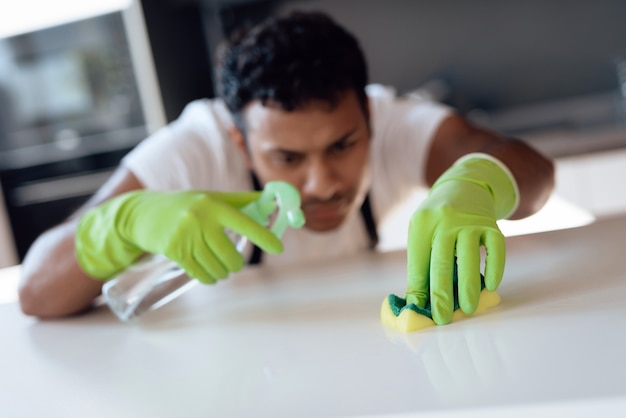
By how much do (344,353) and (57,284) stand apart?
0.53 meters

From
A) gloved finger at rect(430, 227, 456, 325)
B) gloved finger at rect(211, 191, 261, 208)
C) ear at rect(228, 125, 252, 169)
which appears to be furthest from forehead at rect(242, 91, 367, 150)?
gloved finger at rect(430, 227, 456, 325)

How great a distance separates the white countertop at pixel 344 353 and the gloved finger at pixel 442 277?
0.06 ft

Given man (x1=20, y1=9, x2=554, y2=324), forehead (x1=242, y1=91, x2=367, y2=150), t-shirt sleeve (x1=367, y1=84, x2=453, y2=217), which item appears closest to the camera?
man (x1=20, y1=9, x2=554, y2=324)

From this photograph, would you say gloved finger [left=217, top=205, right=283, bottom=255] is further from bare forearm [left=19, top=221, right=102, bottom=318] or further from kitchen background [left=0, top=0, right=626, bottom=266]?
kitchen background [left=0, top=0, right=626, bottom=266]

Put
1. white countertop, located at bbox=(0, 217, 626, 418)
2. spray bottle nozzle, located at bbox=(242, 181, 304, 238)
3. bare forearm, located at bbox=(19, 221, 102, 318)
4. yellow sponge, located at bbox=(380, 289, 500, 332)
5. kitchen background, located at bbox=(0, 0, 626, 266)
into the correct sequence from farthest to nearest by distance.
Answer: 1. kitchen background, located at bbox=(0, 0, 626, 266)
2. bare forearm, located at bbox=(19, 221, 102, 318)
3. spray bottle nozzle, located at bbox=(242, 181, 304, 238)
4. yellow sponge, located at bbox=(380, 289, 500, 332)
5. white countertop, located at bbox=(0, 217, 626, 418)

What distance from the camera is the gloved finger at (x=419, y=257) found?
71 centimetres

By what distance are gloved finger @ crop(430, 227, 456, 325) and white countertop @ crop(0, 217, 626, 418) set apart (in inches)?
0.7

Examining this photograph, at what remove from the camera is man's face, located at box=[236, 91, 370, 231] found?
3.80 ft

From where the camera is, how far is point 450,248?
2.36 ft

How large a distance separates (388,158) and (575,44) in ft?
5.55

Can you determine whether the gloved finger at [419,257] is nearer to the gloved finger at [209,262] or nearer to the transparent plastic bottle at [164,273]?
the transparent plastic bottle at [164,273]

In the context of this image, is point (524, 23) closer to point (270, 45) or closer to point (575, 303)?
point (270, 45)

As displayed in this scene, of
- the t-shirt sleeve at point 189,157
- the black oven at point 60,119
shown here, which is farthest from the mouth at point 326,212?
the black oven at point 60,119

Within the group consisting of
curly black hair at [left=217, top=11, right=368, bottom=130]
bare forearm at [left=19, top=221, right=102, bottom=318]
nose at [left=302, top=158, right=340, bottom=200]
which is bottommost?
bare forearm at [left=19, top=221, right=102, bottom=318]
